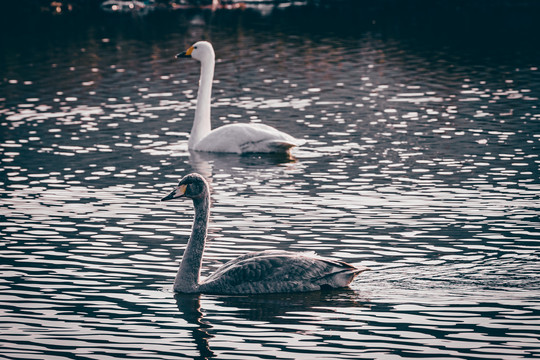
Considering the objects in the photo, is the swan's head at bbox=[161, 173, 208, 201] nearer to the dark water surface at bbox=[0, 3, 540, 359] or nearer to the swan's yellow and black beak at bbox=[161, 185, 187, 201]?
the swan's yellow and black beak at bbox=[161, 185, 187, 201]

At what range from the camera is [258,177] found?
22.2m

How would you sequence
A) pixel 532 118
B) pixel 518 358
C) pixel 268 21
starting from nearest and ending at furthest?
1. pixel 518 358
2. pixel 532 118
3. pixel 268 21

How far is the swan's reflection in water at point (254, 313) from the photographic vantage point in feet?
41.5

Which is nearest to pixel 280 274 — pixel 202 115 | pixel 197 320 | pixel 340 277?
pixel 340 277

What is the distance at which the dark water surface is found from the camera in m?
12.8

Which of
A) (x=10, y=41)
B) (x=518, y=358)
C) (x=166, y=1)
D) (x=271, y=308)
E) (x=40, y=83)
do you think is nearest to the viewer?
(x=518, y=358)

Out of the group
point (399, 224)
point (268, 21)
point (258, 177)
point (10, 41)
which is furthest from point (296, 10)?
point (399, 224)

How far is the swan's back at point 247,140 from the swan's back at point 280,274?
9.72m

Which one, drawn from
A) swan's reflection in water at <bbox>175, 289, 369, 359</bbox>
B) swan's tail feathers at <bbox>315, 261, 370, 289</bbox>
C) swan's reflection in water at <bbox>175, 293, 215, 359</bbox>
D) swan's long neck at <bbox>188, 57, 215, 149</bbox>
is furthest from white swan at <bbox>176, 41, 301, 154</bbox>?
swan's reflection in water at <bbox>175, 293, 215, 359</bbox>

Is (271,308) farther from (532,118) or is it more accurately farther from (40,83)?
(40,83)

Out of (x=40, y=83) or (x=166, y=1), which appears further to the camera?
(x=166, y=1)

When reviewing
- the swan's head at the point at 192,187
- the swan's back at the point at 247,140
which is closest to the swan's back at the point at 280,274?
the swan's head at the point at 192,187

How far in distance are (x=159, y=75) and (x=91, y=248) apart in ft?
72.4

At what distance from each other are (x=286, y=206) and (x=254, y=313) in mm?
5814
